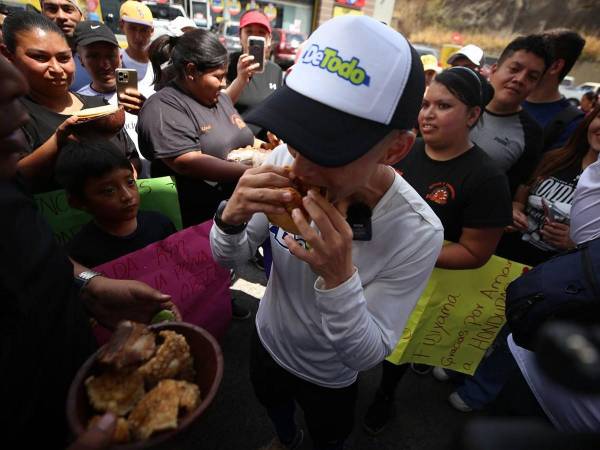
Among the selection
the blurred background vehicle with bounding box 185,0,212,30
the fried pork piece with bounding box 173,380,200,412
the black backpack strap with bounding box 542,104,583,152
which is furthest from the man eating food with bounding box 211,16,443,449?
the blurred background vehicle with bounding box 185,0,212,30

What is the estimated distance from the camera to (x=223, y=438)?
7.70 feet

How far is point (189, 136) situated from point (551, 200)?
277 centimetres

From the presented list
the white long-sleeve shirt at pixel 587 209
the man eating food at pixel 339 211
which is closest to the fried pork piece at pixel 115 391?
the man eating food at pixel 339 211

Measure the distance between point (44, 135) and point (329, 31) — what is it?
212cm

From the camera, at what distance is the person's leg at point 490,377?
262 cm

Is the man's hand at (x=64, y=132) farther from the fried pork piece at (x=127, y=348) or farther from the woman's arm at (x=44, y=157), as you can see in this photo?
the fried pork piece at (x=127, y=348)

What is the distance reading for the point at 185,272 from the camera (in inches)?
87.7

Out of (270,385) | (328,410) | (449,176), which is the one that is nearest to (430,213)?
(449,176)

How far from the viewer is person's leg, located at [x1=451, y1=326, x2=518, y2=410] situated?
2615 millimetres

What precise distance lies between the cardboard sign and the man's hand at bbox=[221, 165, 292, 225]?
43.7 inches

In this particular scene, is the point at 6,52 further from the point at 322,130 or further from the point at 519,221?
the point at 519,221

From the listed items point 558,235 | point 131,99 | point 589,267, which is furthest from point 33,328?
point 558,235

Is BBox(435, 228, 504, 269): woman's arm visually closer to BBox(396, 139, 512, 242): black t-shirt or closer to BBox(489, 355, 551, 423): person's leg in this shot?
BBox(396, 139, 512, 242): black t-shirt

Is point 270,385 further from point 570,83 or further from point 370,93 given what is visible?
point 570,83
